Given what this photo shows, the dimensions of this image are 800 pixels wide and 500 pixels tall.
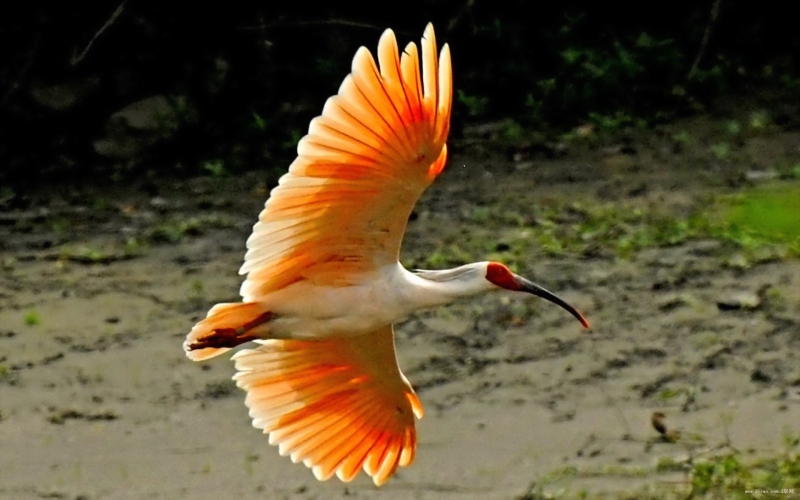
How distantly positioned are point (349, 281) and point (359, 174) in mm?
606

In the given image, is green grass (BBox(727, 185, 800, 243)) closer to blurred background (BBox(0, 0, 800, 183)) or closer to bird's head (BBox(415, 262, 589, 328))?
bird's head (BBox(415, 262, 589, 328))

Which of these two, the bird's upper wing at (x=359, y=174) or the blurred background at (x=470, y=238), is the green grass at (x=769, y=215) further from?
the bird's upper wing at (x=359, y=174)

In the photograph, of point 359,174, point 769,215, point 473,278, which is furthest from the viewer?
point 473,278

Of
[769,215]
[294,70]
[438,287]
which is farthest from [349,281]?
[294,70]

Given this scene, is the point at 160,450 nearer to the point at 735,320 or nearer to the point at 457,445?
the point at 457,445

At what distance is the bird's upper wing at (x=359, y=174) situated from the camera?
3701mm

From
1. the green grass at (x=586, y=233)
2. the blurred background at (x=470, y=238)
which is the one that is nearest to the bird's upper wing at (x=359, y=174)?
the blurred background at (x=470, y=238)

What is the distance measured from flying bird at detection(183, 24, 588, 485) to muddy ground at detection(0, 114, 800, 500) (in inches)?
22.7

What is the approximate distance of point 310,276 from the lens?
180 inches

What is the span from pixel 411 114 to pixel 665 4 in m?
7.55

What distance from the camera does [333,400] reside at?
509cm

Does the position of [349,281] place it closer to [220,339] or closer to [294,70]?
[220,339]

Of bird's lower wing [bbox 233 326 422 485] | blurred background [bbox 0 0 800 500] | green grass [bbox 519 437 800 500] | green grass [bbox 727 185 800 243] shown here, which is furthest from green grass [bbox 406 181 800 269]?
green grass [bbox 727 185 800 243]

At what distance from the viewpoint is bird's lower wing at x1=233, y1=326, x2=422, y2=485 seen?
16.4ft
